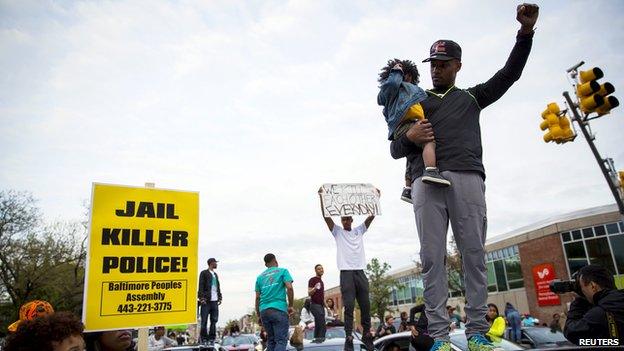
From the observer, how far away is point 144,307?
15.5ft

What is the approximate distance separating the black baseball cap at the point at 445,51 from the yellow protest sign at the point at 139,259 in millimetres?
3502

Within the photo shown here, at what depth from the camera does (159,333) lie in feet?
53.7

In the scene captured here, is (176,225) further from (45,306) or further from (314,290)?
(314,290)

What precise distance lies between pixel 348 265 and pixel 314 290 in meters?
2.08

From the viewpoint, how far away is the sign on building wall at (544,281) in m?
35.8

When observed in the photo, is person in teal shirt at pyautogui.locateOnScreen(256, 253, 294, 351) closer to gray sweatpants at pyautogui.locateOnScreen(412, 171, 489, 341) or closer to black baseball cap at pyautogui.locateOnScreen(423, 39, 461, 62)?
gray sweatpants at pyautogui.locateOnScreen(412, 171, 489, 341)

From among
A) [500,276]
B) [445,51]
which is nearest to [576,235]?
[500,276]

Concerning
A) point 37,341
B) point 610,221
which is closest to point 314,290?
point 37,341

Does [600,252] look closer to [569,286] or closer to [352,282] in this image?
[352,282]

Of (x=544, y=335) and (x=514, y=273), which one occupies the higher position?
(x=514, y=273)

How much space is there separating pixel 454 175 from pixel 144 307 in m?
3.63

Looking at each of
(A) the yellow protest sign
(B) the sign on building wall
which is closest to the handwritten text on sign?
(A) the yellow protest sign

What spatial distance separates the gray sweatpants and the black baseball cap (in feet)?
2.94

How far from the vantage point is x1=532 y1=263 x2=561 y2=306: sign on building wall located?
3584 centimetres
